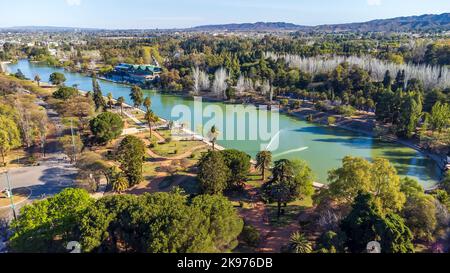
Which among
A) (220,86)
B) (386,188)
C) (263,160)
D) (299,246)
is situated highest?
(220,86)

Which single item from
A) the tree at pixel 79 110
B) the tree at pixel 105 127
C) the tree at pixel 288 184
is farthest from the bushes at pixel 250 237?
the tree at pixel 79 110

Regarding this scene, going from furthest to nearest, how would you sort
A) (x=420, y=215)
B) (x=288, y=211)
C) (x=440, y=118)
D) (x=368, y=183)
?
(x=440, y=118) < (x=288, y=211) < (x=368, y=183) < (x=420, y=215)

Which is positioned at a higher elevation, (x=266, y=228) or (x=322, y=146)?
(x=322, y=146)

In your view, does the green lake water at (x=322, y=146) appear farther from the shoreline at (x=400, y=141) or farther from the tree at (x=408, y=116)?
the tree at (x=408, y=116)

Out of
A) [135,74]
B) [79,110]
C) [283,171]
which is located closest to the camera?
[283,171]

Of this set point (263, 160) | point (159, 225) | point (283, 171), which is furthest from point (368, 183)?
point (159, 225)

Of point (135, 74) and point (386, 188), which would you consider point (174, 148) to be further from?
point (135, 74)
